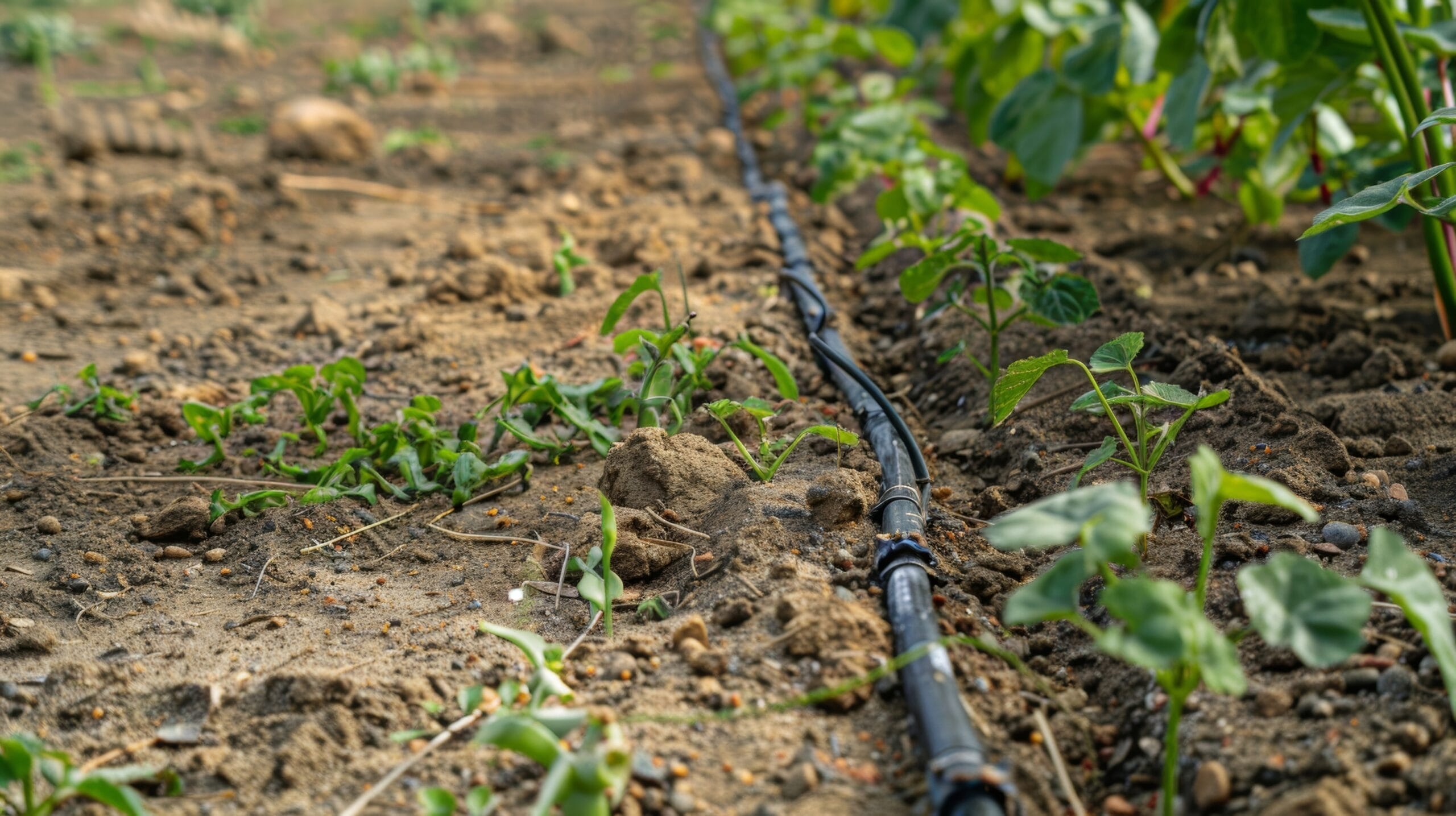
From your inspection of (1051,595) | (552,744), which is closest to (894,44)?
(1051,595)

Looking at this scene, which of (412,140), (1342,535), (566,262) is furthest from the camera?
(412,140)

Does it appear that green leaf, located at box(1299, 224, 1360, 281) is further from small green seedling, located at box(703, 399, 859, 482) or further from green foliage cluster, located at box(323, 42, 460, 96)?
green foliage cluster, located at box(323, 42, 460, 96)

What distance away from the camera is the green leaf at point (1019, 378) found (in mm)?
1747

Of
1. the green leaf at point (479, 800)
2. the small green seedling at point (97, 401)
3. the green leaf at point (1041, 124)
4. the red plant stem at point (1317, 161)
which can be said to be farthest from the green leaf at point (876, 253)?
the small green seedling at point (97, 401)

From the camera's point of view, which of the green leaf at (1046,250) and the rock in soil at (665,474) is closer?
the rock in soil at (665,474)

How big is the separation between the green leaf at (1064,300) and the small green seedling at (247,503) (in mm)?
1519

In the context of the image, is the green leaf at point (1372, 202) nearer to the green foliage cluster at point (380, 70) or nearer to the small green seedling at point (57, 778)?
the small green seedling at point (57, 778)

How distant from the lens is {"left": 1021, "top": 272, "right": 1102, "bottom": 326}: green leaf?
2.21m

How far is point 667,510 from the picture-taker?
1990mm

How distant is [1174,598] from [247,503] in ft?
5.50

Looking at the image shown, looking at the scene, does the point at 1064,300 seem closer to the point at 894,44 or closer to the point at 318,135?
the point at 894,44

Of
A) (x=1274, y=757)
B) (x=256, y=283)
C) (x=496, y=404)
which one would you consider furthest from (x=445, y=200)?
(x=1274, y=757)

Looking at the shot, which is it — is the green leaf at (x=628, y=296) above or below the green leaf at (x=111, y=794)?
above

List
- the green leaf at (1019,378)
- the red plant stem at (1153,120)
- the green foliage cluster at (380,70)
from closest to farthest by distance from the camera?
the green leaf at (1019,378), the red plant stem at (1153,120), the green foliage cluster at (380,70)
